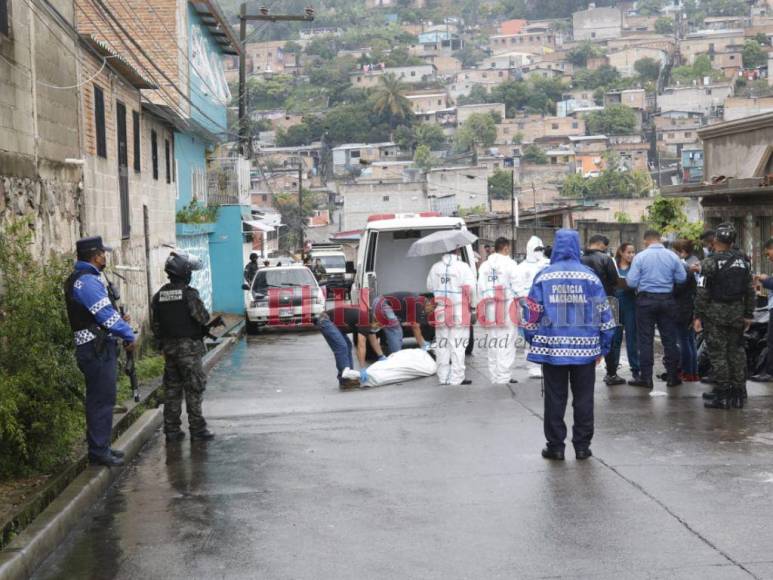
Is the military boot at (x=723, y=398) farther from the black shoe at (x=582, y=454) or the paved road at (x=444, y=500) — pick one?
the black shoe at (x=582, y=454)

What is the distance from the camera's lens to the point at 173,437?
1148 centimetres

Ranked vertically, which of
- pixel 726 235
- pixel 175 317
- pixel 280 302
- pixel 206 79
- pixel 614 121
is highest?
pixel 614 121

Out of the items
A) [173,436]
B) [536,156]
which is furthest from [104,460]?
[536,156]

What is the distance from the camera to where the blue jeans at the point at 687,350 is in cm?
1378

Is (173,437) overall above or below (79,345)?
below

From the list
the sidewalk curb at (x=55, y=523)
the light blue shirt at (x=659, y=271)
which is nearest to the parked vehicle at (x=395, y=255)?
the light blue shirt at (x=659, y=271)

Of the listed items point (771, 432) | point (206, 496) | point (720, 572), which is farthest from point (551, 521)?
point (771, 432)

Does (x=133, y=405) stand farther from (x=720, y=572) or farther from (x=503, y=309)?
(x=720, y=572)

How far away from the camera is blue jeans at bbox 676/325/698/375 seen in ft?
45.2

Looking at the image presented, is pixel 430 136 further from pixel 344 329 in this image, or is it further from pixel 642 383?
pixel 642 383

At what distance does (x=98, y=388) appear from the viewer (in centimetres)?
950

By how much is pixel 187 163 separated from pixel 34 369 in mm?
22707

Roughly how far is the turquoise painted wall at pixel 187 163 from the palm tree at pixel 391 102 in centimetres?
13893

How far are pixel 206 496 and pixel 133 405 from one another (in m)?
4.58
